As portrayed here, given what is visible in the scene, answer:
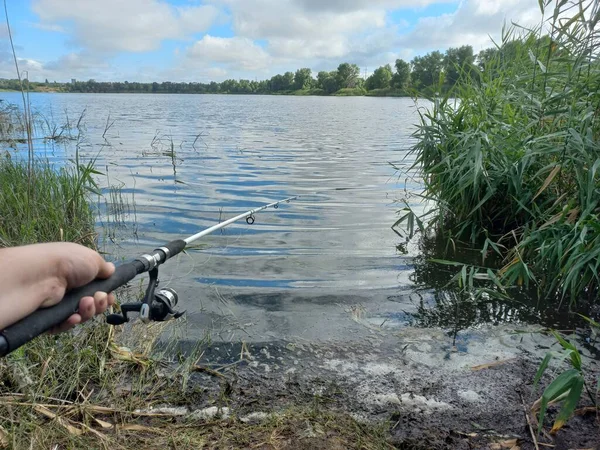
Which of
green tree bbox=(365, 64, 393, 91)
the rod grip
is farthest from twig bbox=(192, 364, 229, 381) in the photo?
green tree bbox=(365, 64, 393, 91)

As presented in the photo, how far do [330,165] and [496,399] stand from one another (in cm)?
1090

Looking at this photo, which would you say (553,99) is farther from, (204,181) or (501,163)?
(204,181)

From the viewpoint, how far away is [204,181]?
10961 mm

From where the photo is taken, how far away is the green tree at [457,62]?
682cm

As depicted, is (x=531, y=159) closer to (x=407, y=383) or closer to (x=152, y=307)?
(x=407, y=383)

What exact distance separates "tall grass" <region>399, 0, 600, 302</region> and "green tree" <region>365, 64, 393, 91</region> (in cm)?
7184

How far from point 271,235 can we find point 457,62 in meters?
3.73

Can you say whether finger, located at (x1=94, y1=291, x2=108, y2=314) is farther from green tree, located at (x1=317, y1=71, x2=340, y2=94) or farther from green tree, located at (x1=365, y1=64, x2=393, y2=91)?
green tree, located at (x1=317, y1=71, x2=340, y2=94)

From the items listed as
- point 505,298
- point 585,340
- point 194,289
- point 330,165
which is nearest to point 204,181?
point 330,165

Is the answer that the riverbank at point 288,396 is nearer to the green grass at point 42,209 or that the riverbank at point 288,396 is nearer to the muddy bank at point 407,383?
the muddy bank at point 407,383

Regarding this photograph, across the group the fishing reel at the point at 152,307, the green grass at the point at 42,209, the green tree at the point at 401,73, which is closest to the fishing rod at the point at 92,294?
the fishing reel at the point at 152,307

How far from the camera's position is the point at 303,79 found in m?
108

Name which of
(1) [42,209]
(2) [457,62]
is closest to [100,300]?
(1) [42,209]

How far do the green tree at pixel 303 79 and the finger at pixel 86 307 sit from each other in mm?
108429
